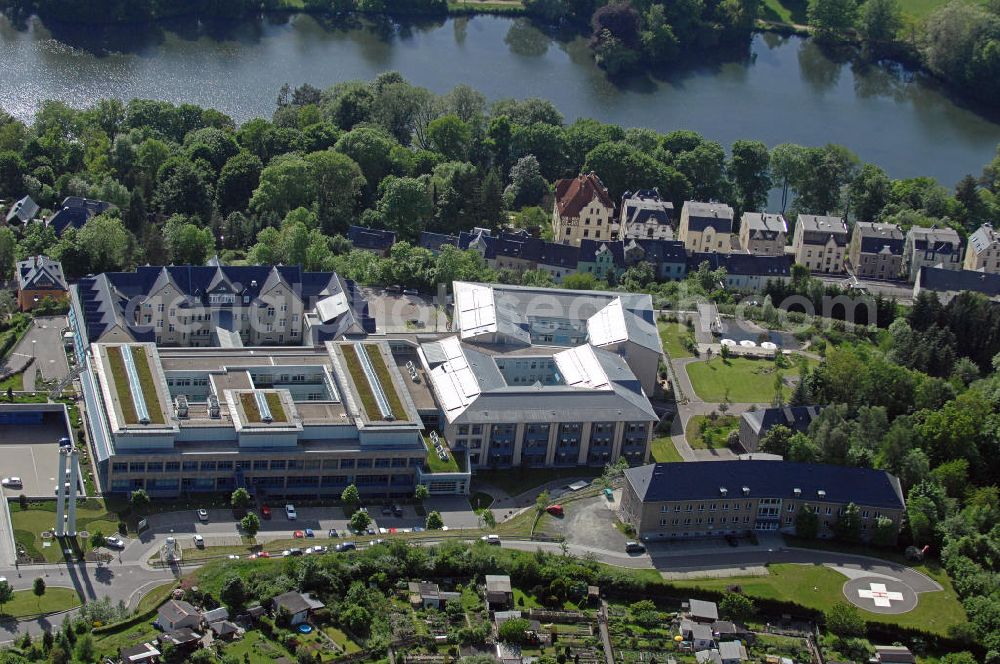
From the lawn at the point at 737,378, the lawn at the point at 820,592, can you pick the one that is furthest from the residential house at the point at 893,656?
the lawn at the point at 737,378

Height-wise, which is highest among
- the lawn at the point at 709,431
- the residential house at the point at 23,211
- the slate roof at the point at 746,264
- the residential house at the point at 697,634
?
the residential house at the point at 23,211

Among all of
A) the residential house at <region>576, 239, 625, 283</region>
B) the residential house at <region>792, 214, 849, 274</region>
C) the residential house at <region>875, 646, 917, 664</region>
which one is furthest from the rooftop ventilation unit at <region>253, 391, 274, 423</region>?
the residential house at <region>792, 214, 849, 274</region>

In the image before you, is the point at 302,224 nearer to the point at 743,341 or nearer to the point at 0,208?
the point at 0,208

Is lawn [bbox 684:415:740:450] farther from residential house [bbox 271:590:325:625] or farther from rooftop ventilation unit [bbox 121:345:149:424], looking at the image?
rooftop ventilation unit [bbox 121:345:149:424]

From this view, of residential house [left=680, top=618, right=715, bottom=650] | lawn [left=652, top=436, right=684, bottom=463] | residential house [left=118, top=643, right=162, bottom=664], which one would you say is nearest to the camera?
residential house [left=118, top=643, right=162, bottom=664]

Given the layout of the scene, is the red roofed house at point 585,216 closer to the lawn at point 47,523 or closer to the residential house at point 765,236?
the residential house at point 765,236
